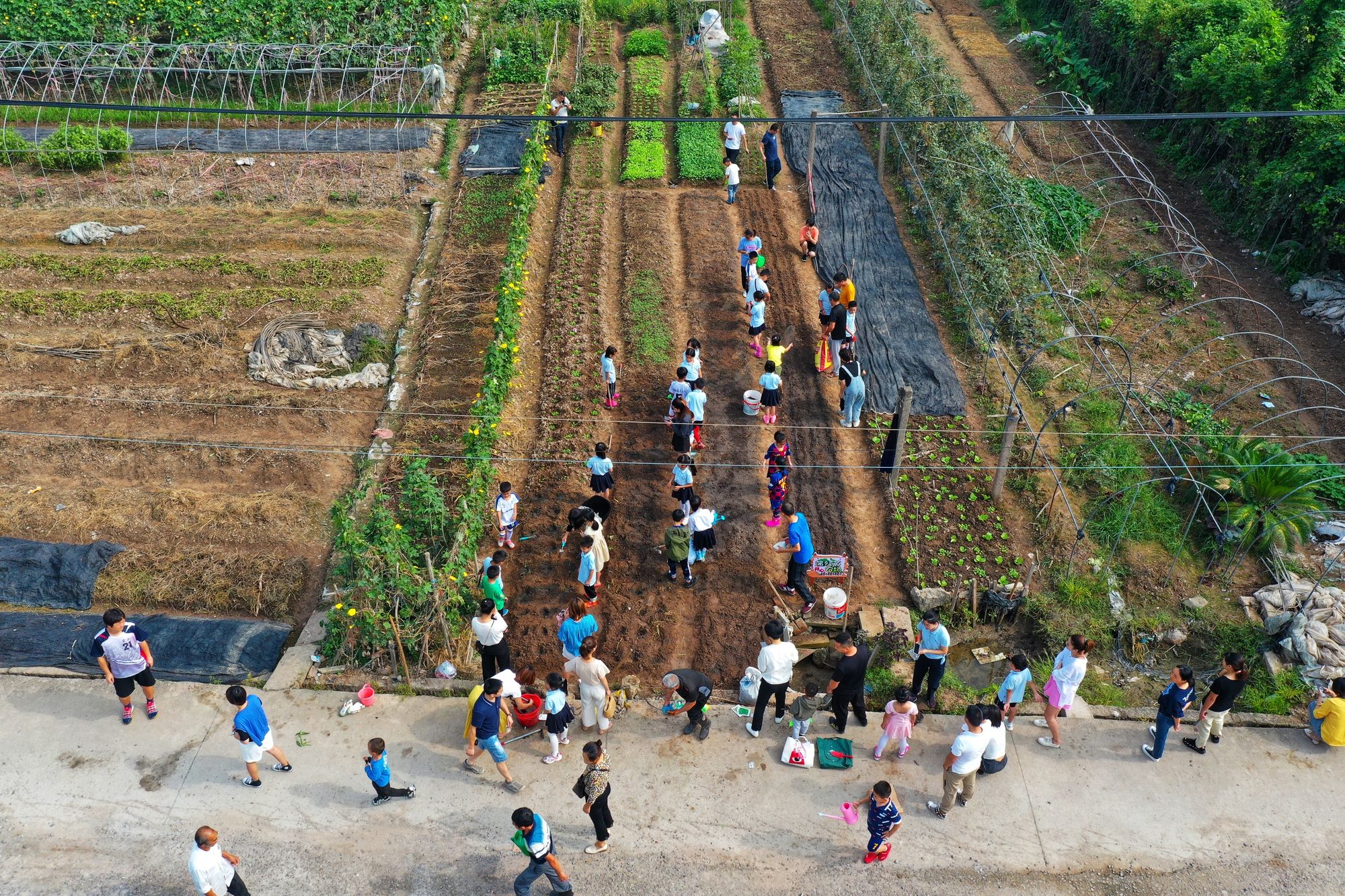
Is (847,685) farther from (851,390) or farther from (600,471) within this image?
(851,390)

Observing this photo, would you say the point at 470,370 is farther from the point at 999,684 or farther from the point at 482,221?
the point at 999,684

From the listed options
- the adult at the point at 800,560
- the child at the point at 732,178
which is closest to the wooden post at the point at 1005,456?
the adult at the point at 800,560

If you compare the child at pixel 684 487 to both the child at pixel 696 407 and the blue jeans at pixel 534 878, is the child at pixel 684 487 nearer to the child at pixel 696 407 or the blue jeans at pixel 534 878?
the child at pixel 696 407

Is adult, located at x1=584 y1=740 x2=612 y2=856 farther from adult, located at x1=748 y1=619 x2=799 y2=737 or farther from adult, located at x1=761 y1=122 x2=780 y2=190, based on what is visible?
adult, located at x1=761 y1=122 x2=780 y2=190

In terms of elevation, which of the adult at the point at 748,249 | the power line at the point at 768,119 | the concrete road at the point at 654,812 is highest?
the power line at the point at 768,119

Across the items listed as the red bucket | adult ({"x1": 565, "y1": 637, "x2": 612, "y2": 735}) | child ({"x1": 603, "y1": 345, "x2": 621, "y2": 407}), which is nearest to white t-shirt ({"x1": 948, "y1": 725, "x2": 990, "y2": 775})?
adult ({"x1": 565, "y1": 637, "x2": 612, "y2": 735})
